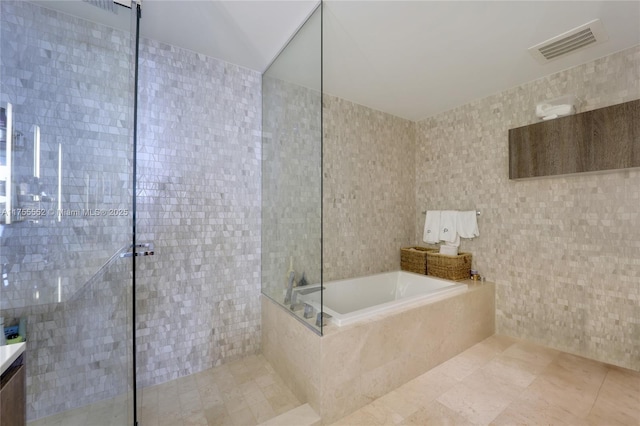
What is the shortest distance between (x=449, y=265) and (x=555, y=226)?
0.97 metres

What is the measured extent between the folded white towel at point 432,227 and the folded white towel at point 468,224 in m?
0.24

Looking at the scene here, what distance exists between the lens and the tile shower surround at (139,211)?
1422mm

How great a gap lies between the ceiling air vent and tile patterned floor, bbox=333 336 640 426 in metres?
2.51

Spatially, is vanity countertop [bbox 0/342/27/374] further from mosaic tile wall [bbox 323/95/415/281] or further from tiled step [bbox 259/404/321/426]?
mosaic tile wall [bbox 323/95/415/281]

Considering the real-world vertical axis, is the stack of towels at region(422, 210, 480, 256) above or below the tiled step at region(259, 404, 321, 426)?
above

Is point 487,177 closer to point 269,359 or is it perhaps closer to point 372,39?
point 372,39

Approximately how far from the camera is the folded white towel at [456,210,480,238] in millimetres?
2816

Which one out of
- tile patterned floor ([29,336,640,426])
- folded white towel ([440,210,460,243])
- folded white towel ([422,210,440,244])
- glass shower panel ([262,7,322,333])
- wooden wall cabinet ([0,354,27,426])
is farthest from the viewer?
folded white towel ([422,210,440,244])

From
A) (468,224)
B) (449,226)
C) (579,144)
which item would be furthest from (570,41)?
(449,226)

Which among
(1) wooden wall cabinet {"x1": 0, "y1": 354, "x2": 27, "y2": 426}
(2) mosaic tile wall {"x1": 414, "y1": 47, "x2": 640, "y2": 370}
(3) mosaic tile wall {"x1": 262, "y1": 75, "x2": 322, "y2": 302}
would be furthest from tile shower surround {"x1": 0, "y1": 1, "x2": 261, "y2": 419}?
(2) mosaic tile wall {"x1": 414, "y1": 47, "x2": 640, "y2": 370}

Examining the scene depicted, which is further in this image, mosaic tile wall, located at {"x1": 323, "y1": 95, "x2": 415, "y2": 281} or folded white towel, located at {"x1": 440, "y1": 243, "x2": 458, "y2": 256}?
folded white towel, located at {"x1": 440, "y1": 243, "x2": 458, "y2": 256}

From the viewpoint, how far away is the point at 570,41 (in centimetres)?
191

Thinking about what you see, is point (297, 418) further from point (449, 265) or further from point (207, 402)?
point (449, 265)

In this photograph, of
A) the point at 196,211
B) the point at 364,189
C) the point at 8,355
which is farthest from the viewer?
the point at 364,189
